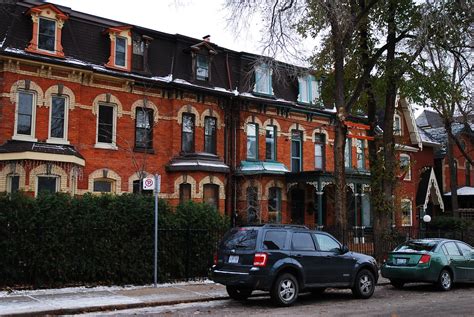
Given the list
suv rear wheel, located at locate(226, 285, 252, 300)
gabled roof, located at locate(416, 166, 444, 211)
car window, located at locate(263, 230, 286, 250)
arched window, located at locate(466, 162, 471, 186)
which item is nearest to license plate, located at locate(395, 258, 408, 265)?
car window, located at locate(263, 230, 286, 250)

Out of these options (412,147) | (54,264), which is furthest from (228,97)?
(412,147)

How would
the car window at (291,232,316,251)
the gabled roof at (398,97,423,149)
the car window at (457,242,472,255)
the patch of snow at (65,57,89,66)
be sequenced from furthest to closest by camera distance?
the gabled roof at (398,97,423,149) → the patch of snow at (65,57,89,66) → the car window at (457,242,472,255) → the car window at (291,232,316,251)

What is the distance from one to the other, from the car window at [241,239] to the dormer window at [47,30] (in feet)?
40.4

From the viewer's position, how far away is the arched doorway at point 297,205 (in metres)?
28.5

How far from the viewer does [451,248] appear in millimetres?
15250

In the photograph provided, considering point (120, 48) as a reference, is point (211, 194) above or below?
below

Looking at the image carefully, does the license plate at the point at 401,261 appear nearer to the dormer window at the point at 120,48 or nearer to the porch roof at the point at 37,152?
the porch roof at the point at 37,152

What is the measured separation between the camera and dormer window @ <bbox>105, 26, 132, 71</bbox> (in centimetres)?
2223

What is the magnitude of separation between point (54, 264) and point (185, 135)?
1232 centimetres

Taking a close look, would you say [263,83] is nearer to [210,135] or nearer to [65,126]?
[210,135]

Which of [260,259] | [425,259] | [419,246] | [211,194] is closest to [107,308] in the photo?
[260,259]

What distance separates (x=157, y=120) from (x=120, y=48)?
3.52 m

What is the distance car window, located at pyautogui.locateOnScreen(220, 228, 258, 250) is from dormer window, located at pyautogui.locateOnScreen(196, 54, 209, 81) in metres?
14.0

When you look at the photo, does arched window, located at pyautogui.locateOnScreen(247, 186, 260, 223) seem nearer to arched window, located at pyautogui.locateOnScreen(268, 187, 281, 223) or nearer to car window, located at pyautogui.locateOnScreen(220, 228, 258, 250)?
arched window, located at pyautogui.locateOnScreen(268, 187, 281, 223)
